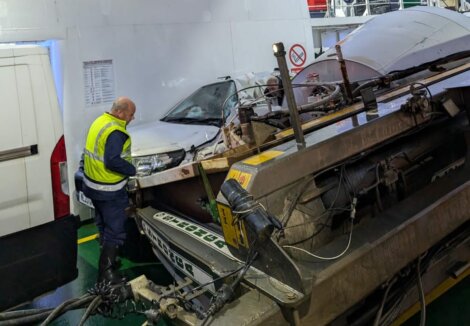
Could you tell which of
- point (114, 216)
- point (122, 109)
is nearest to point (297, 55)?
point (122, 109)

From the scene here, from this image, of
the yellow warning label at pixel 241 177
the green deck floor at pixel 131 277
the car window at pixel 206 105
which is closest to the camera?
the yellow warning label at pixel 241 177

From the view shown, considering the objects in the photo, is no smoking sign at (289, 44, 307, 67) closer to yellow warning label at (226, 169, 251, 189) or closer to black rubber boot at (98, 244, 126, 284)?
black rubber boot at (98, 244, 126, 284)

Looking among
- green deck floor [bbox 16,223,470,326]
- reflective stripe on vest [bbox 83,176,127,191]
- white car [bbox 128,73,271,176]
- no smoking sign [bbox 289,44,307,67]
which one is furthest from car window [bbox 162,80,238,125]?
no smoking sign [bbox 289,44,307,67]

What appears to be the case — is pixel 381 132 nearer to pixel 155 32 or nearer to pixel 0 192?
pixel 0 192

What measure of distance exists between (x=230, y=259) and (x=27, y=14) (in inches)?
222

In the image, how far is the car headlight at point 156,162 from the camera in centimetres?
527

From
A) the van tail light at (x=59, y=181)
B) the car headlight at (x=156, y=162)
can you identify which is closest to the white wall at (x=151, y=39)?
the car headlight at (x=156, y=162)

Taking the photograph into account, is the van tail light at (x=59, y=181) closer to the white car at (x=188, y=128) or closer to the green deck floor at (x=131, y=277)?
the green deck floor at (x=131, y=277)

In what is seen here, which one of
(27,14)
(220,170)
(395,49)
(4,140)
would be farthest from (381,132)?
(27,14)

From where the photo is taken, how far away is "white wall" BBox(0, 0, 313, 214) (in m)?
6.54

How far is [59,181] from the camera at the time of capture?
10.9ft

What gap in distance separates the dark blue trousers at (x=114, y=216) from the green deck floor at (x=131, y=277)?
44 cm

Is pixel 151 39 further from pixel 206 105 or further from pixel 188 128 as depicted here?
pixel 188 128

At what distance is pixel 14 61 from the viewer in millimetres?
3141
